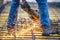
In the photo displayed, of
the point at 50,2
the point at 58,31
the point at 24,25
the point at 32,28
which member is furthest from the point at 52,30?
the point at 50,2

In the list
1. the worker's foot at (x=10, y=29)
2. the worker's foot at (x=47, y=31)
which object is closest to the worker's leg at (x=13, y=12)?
the worker's foot at (x=10, y=29)

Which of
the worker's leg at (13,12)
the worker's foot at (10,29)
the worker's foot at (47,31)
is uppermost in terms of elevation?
the worker's leg at (13,12)

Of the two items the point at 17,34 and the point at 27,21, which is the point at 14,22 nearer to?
the point at 17,34

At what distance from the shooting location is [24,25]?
3.31 metres

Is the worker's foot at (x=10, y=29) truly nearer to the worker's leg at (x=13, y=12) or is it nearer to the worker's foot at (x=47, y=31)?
the worker's leg at (x=13, y=12)

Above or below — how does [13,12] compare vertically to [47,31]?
above

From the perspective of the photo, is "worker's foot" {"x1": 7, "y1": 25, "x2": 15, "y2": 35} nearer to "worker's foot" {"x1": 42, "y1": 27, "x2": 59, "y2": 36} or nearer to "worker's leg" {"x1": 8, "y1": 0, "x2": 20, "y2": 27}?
"worker's leg" {"x1": 8, "y1": 0, "x2": 20, "y2": 27}

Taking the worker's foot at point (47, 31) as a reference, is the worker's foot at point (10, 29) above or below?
above

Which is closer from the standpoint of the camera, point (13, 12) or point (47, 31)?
point (47, 31)

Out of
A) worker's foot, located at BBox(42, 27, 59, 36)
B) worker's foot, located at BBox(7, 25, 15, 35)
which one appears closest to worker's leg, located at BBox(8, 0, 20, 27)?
worker's foot, located at BBox(7, 25, 15, 35)

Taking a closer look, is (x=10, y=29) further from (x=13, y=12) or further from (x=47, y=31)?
(x=47, y=31)

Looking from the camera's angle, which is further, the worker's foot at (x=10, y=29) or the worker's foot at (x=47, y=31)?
the worker's foot at (x=10, y=29)

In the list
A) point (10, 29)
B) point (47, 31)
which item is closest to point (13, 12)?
point (10, 29)

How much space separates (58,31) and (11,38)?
71 cm
